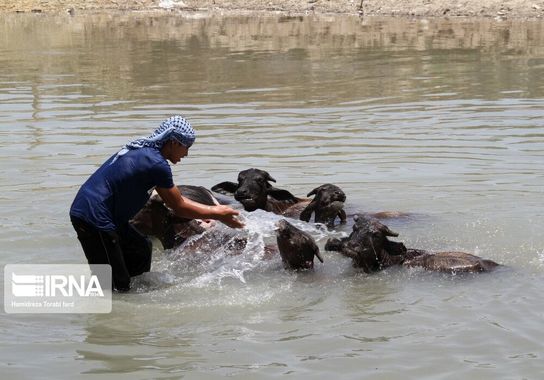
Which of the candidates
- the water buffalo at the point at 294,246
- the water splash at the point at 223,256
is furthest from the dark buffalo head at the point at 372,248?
the water splash at the point at 223,256

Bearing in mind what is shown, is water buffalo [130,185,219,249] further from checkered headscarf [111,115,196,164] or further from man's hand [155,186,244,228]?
checkered headscarf [111,115,196,164]

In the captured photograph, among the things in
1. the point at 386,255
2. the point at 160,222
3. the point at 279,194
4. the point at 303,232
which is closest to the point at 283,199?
the point at 279,194

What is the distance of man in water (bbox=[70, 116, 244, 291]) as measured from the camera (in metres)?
7.94

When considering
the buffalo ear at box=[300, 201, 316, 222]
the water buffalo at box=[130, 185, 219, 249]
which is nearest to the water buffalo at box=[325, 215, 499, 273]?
the buffalo ear at box=[300, 201, 316, 222]

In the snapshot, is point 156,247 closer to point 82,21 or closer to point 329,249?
point 329,249

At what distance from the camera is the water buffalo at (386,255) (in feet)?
29.1

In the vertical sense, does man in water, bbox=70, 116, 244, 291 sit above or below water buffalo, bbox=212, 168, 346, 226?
above

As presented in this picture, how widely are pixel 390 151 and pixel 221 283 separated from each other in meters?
6.02

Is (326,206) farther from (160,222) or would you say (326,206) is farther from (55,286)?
(55,286)

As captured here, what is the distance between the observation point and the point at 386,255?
9.08 meters

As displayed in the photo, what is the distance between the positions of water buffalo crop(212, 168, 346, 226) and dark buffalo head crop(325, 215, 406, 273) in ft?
4.25

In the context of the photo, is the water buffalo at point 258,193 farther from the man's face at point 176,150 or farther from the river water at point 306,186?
the man's face at point 176,150

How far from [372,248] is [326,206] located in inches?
61.1

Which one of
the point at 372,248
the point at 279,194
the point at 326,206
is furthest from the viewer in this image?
the point at 279,194
